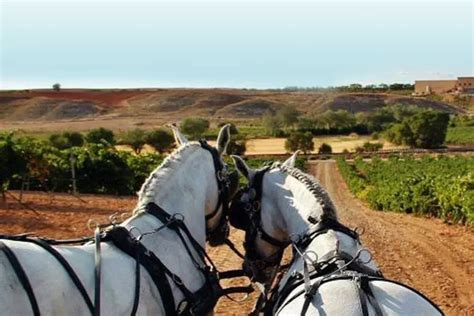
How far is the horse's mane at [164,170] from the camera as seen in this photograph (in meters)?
4.48

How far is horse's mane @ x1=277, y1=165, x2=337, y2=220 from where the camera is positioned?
421 centimetres

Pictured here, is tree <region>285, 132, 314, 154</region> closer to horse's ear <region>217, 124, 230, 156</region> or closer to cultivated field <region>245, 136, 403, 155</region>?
Result: cultivated field <region>245, 136, 403, 155</region>

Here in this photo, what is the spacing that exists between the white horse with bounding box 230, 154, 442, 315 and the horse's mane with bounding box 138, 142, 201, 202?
14.2 inches

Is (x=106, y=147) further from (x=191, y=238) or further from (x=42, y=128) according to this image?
(x=42, y=128)

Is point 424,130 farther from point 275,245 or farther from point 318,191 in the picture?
point 318,191

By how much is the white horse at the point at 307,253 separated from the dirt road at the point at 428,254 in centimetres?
607

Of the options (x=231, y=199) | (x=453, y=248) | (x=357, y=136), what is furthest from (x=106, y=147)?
(x=357, y=136)

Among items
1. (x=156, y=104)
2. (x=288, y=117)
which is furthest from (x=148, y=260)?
(x=156, y=104)

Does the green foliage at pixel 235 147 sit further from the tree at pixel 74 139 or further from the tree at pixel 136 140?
the tree at pixel 74 139

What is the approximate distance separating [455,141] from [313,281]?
299 feet

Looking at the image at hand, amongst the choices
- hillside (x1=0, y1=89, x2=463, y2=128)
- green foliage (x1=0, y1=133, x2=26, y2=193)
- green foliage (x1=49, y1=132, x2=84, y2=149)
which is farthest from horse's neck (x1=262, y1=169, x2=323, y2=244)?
hillside (x1=0, y1=89, x2=463, y2=128)

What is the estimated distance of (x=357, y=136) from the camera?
347 feet

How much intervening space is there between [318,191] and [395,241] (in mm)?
13462

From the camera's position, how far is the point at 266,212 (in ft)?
15.6
